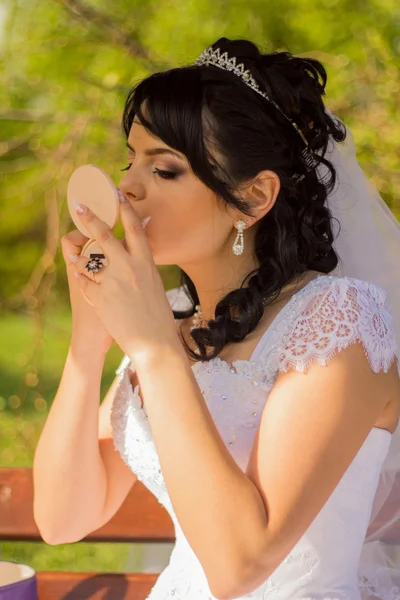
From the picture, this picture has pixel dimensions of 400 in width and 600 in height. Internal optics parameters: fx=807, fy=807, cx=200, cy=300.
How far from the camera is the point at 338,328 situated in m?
1.56


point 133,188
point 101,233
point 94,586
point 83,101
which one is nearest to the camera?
point 101,233

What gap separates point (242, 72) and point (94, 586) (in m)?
1.59

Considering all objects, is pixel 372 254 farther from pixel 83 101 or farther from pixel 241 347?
pixel 83 101

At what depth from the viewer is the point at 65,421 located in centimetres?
185

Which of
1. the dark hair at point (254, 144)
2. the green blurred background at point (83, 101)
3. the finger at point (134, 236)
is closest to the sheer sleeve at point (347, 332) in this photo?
the dark hair at point (254, 144)

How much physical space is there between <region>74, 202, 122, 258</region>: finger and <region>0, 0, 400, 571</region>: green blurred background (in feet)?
6.17

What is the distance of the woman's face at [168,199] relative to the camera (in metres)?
1.67

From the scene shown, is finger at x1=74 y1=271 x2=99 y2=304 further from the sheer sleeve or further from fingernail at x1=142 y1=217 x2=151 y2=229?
the sheer sleeve

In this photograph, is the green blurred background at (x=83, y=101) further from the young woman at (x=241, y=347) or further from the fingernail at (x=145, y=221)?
the fingernail at (x=145, y=221)

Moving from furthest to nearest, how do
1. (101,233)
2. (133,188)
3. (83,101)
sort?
(83,101) → (133,188) → (101,233)

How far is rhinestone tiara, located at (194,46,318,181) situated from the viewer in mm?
1800

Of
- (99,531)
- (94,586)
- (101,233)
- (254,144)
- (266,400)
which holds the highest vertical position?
(254,144)

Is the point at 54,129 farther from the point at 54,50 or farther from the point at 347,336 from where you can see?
the point at 347,336

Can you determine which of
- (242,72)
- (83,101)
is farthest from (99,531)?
(83,101)
